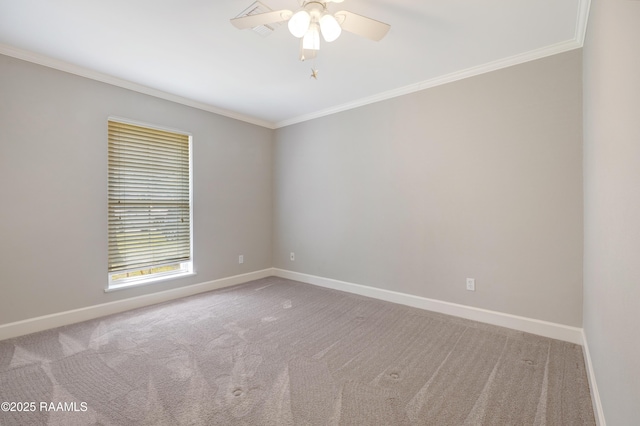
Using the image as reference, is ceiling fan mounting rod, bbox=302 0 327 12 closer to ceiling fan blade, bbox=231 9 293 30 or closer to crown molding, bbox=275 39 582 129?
ceiling fan blade, bbox=231 9 293 30

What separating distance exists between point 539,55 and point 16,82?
15.4ft

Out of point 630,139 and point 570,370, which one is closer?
point 630,139

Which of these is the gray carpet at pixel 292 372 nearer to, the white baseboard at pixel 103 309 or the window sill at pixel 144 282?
the white baseboard at pixel 103 309

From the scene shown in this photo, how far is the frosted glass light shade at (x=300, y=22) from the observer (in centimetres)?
172

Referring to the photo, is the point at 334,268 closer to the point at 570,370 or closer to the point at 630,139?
the point at 570,370

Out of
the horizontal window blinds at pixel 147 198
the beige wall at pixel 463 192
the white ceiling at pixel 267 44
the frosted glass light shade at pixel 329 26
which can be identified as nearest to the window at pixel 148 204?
the horizontal window blinds at pixel 147 198

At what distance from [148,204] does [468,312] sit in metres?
3.83

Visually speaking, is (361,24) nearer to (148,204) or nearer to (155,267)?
(148,204)

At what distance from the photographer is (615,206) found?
4.21ft

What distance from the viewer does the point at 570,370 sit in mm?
2020

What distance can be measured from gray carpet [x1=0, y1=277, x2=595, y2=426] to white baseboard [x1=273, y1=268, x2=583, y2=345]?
0.10 meters

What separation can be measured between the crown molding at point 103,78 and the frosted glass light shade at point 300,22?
2.46 m

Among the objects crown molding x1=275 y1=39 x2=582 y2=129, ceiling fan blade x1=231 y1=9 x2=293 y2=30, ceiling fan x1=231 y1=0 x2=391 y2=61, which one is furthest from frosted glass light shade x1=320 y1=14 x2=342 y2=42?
crown molding x1=275 y1=39 x2=582 y2=129

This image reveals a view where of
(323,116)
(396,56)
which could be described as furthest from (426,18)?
(323,116)
